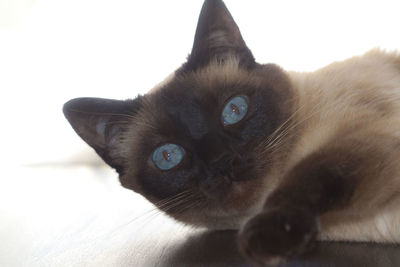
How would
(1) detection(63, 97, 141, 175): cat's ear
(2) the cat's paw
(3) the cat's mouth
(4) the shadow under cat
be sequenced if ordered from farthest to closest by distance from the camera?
(1) detection(63, 97, 141, 175): cat's ear → (3) the cat's mouth → (4) the shadow under cat → (2) the cat's paw

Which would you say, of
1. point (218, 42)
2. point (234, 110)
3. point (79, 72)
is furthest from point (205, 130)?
point (79, 72)

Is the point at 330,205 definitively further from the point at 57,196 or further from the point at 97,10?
the point at 97,10

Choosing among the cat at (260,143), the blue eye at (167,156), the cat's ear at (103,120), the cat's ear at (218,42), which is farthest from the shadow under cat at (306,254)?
the cat's ear at (218,42)

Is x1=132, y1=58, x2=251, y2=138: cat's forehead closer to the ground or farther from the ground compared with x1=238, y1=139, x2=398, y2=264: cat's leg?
farther from the ground

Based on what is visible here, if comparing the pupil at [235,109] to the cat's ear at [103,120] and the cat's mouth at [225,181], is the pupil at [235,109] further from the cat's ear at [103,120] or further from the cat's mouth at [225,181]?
the cat's ear at [103,120]

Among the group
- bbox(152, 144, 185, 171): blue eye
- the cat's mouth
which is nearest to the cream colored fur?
the cat's mouth

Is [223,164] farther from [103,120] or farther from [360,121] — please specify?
[103,120]

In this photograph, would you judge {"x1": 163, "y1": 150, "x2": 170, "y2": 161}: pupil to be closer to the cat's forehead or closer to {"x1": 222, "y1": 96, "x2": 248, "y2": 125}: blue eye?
the cat's forehead

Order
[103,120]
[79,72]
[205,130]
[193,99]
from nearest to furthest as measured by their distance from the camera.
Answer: [205,130], [193,99], [103,120], [79,72]
